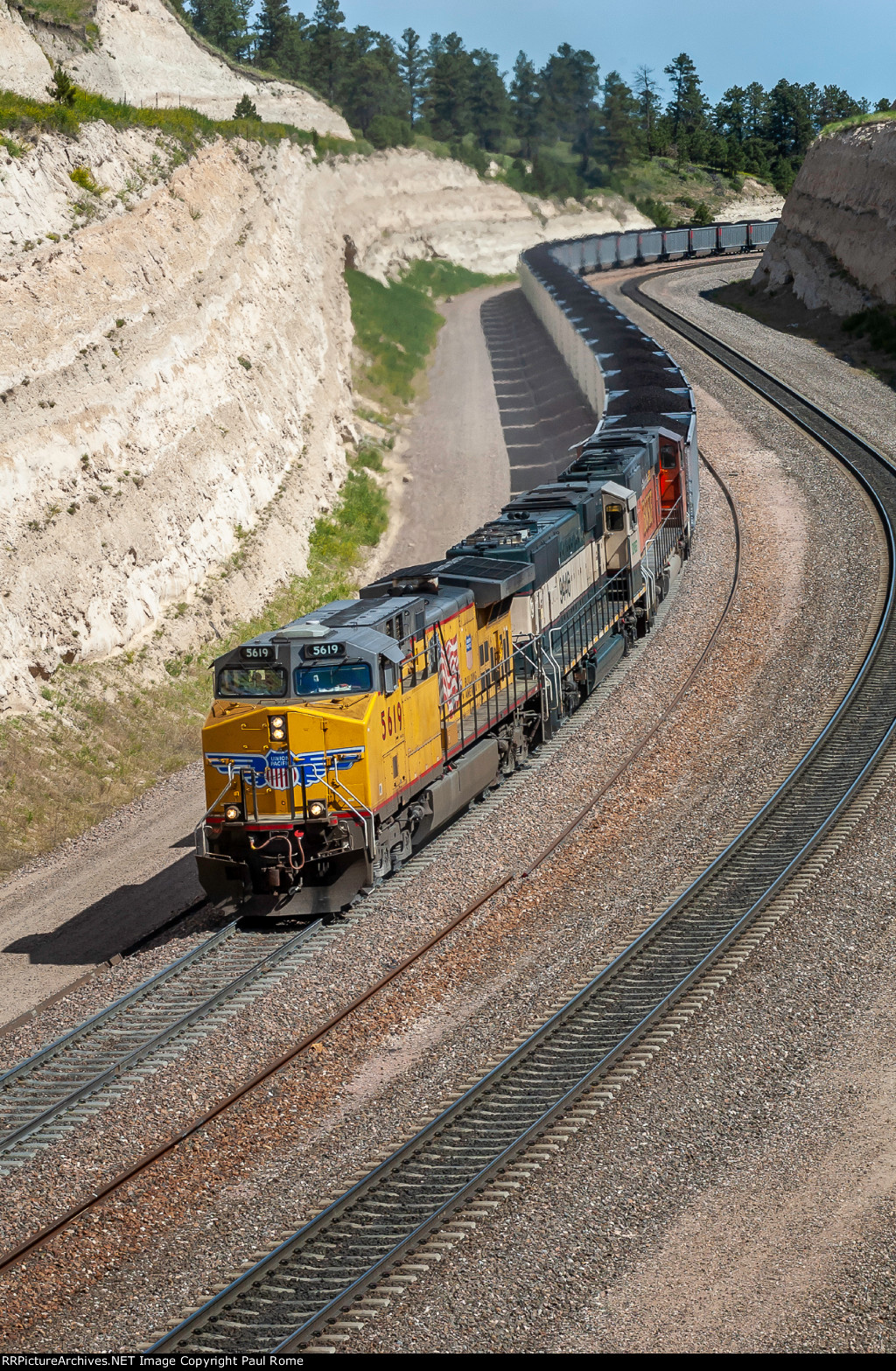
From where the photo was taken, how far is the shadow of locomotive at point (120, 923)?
1930 centimetres

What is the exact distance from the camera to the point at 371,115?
116 m

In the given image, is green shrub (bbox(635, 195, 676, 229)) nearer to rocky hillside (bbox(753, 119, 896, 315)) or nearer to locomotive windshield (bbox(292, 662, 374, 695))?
rocky hillside (bbox(753, 119, 896, 315))

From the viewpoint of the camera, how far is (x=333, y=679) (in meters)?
18.1

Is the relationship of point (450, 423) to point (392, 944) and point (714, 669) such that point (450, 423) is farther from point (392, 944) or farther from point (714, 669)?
point (392, 944)

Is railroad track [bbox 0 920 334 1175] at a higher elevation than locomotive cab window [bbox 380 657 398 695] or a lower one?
lower

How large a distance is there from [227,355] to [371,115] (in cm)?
8669

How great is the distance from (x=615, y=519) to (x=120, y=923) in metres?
14.3

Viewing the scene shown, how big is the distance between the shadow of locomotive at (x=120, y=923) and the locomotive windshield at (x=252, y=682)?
352 centimetres

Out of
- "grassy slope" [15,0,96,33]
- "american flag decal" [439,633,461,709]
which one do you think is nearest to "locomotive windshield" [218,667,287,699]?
"american flag decal" [439,633,461,709]

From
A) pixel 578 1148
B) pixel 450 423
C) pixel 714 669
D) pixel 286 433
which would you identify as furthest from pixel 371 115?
pixel 578 1148

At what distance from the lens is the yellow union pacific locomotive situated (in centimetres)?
1777

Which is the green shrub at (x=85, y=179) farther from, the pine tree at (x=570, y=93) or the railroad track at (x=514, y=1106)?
the pine tree at (x=570, y=93)

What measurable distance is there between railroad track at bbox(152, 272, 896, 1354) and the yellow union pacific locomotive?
3.02m

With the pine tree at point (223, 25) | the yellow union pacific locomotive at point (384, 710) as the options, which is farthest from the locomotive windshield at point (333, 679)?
the pine tree at point (223, 25)
